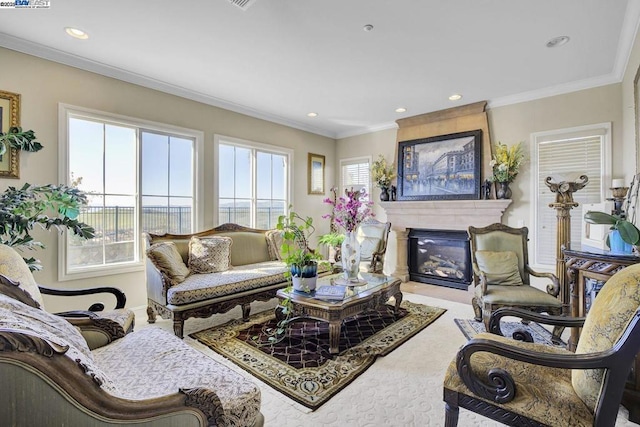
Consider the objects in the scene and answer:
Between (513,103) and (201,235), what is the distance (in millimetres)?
4811

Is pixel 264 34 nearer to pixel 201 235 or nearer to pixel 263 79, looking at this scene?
pixel 263 79

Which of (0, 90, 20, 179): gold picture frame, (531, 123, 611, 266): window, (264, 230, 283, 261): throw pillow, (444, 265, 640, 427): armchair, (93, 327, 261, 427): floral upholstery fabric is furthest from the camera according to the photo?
(264, 230, 283, 261): throw pillow

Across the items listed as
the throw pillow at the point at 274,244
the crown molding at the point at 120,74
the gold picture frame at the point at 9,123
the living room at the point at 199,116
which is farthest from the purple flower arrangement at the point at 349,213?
the gold picture frame at the point at 9,123

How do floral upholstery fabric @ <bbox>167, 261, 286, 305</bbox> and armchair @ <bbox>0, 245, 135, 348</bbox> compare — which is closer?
armchair @ <bbox>0, 245, 135, 348</bbox>

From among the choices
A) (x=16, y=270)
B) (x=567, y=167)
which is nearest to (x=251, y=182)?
(x=16, y=270)

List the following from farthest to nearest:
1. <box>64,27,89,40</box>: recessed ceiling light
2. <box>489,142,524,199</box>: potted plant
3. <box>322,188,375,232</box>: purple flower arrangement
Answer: <box>489,142,524,199</box>: potted plant, <box>322,188,375,232</box>: purple flower arrangement, <box>64,27,89,40</box>: recessed ceiling light

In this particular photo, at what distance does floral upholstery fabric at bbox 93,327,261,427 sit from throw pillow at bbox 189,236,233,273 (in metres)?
1.85

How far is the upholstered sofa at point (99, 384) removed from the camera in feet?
2.35

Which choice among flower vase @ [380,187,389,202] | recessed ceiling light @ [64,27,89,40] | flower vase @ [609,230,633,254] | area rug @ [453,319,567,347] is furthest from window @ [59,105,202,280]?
flower vase @ [609,230,633,254]

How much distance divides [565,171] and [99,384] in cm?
502

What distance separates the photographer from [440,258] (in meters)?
5.04

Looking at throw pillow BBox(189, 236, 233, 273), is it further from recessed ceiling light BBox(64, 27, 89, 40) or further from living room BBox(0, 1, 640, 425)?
recessed ceiling light BBox(64, 27, 89, 40)

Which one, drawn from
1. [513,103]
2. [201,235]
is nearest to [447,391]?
[201,235]

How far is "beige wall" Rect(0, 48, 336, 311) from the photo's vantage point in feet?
9.72
